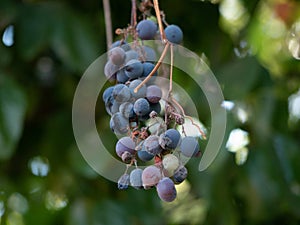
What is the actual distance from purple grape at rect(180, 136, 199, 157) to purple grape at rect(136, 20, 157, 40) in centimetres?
18


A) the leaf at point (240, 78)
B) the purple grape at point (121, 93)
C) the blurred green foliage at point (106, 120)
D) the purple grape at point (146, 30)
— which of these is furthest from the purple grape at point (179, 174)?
the leaf at point (240, 78)

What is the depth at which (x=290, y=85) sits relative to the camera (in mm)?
1619

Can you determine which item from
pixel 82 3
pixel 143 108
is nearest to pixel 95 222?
pixel 82 3

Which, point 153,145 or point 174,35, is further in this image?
point 174,35

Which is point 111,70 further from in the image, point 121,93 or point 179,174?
point 179,174

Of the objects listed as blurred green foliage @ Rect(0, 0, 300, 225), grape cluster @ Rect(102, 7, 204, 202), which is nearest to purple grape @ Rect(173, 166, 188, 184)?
grape cluster @ Rect(102, 7, 204, 202)

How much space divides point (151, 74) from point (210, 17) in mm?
837

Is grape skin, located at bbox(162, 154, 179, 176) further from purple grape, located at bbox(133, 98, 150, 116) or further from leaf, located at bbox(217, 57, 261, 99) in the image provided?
leaf, located at bbox(217, 57, 261, 99)

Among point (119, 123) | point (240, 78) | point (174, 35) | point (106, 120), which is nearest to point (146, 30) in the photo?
point (174, 35)

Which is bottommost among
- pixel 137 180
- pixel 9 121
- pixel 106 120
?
pixel 106 120

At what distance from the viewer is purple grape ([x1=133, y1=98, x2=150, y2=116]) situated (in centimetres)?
65

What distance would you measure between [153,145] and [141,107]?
50 mm

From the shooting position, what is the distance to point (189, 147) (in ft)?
2.06

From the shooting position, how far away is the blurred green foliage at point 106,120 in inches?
53.0
